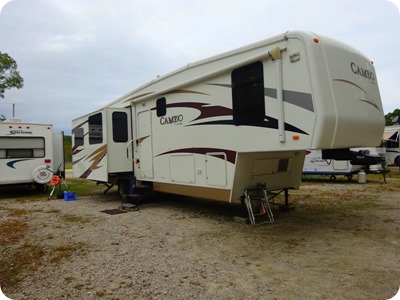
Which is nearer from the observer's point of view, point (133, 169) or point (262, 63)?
point (262, 63)

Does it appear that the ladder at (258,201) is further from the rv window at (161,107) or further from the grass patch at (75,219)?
the grass patch at (75,219)

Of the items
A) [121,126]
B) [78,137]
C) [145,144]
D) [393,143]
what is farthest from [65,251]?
[393,143]

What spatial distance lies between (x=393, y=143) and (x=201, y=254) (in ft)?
53.8

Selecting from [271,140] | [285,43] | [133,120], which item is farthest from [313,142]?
[133,120]

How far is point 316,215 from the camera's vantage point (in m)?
6.98

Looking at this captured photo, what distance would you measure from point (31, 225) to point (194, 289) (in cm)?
450

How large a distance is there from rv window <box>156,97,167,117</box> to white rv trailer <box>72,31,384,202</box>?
0.02 metres

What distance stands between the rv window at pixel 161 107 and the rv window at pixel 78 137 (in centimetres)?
359

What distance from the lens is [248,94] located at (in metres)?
5.50

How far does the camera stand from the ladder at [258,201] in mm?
6043

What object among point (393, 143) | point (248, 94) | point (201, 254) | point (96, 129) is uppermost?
point (248, 94)

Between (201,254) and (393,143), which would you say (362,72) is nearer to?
(201,254)

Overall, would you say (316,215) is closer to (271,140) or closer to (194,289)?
(271,140)

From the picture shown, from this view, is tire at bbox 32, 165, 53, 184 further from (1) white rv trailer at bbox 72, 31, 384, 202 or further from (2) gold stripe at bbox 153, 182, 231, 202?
(2) gold stripe at bbox 153, 182, 231, 202
